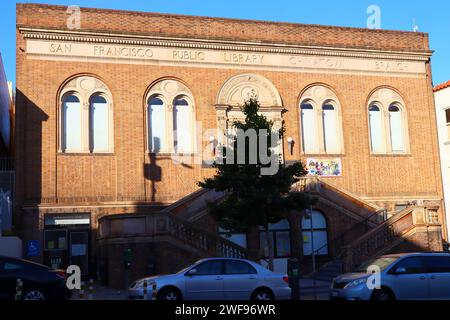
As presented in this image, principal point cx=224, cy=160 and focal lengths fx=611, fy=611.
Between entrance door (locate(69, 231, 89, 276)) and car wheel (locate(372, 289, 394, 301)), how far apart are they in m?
14.0

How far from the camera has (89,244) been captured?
26.2m

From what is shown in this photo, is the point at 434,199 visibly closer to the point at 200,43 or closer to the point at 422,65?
the point at 422,65

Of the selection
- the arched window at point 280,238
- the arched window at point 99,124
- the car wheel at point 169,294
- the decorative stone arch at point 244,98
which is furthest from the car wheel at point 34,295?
the decorative stone arch at point 244,98

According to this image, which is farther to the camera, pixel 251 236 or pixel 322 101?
pixel 322 101

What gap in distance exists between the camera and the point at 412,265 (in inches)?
647

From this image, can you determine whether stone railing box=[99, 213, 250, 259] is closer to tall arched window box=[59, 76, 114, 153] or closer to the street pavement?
the street pavement

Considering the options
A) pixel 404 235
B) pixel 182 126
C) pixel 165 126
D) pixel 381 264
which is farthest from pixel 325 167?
pixel 381 264

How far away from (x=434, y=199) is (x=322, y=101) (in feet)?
25.3

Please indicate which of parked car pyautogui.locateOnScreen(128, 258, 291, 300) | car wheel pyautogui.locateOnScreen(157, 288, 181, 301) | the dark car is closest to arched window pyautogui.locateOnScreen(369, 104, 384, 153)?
parked car pyautogui.locateOnScreen(128, 258, 291, 300)

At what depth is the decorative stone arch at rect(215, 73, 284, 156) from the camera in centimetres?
2897

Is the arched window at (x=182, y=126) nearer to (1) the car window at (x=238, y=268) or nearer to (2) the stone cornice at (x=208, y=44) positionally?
(2) the stone cornice at (x=208, y=44)

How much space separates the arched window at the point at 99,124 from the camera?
89.6 feet

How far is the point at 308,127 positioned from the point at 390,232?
741 cm
